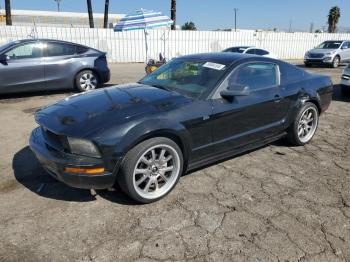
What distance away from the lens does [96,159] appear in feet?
9.87

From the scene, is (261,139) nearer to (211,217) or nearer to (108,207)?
(211,217)

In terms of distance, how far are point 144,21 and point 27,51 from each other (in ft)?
11.5

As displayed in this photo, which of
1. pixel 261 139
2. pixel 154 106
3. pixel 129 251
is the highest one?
pixel 154 106

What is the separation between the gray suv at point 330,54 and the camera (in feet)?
60.1

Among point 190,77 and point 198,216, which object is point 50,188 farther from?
point 190,77

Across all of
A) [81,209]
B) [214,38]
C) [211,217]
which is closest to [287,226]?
[211,217]

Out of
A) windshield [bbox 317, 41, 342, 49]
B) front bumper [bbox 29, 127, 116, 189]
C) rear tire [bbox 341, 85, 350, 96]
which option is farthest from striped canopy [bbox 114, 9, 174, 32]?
windshield [bbox 317, 41, 342, 49]

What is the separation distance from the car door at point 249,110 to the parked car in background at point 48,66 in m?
5.81

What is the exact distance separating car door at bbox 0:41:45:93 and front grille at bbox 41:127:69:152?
17.1 feet

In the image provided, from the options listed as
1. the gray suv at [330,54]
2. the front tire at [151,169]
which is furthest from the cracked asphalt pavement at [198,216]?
the gray suv at [330,54]

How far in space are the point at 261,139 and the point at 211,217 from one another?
1662mm

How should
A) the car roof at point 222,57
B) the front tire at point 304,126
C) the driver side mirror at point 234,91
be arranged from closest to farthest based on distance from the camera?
the driver side mirror at point 234,91
the car roof at point 222,57
the front tire at point 304,126

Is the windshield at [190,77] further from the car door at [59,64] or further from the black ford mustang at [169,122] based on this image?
the car door at [59,64]

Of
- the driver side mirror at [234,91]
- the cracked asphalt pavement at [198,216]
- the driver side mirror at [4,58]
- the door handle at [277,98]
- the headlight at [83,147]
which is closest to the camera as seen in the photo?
the cracked asphalt pavement at [198,216]
